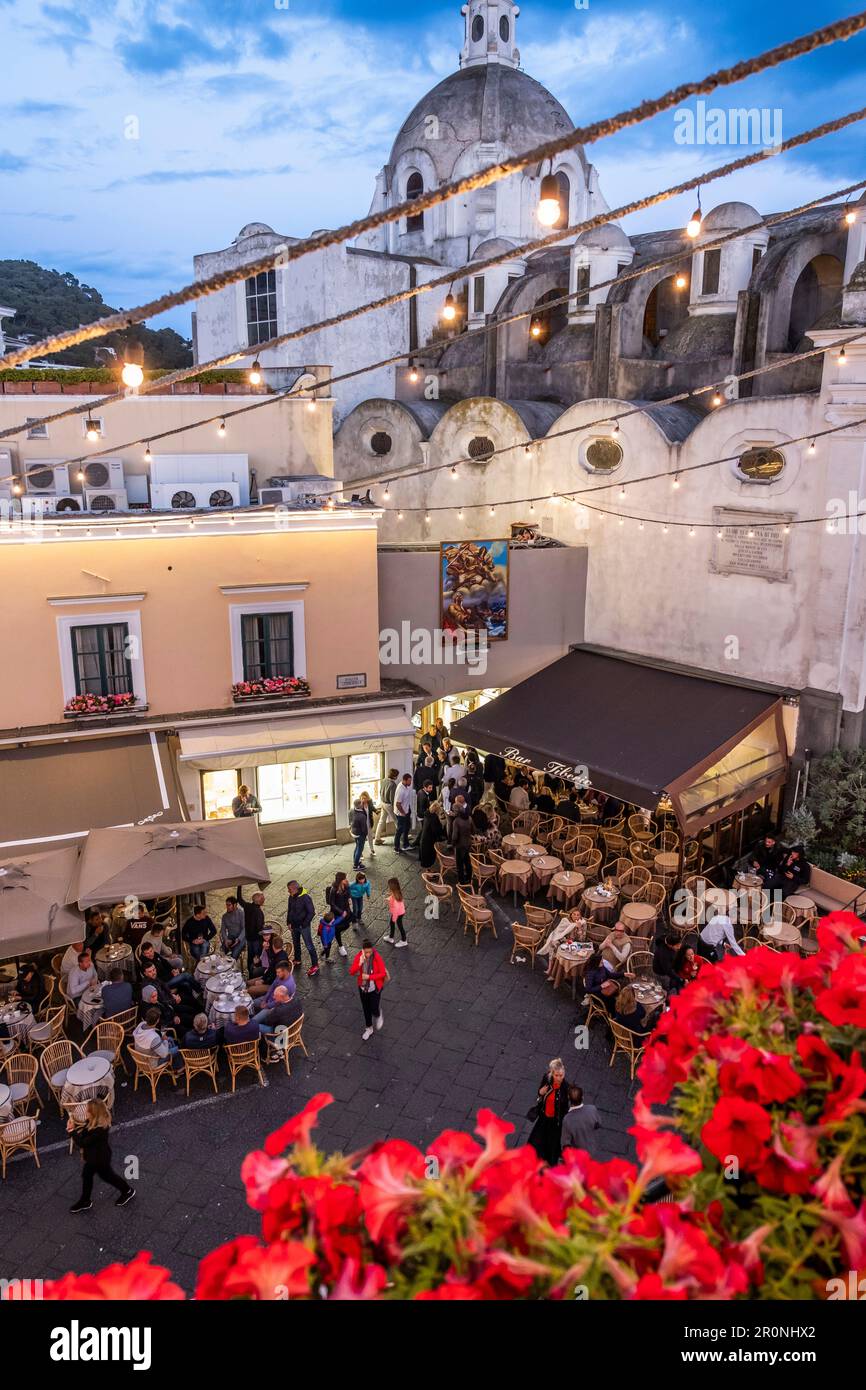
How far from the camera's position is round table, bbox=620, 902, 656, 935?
13.4 meters

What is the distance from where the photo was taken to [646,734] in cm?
1608

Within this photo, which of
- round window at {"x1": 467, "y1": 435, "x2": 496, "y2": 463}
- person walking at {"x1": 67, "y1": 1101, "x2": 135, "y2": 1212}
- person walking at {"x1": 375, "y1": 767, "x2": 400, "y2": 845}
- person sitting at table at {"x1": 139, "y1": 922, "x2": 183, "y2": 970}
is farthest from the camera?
round window at {"x1": 467, "y1": 435, "x2": 496, "y2": 463}

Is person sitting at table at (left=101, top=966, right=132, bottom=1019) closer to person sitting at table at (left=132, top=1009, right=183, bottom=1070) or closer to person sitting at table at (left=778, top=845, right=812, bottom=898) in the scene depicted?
person sitting at table at (left=132, top=1009, right=183, bottom=1070)

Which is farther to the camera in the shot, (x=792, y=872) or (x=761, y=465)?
(x=761, y=465)

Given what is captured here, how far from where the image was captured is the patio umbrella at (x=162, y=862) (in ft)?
37.7

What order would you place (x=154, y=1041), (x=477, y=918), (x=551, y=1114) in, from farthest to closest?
(x=477, y=918) < (x=154, y=1041) < (x=551, y=1114)

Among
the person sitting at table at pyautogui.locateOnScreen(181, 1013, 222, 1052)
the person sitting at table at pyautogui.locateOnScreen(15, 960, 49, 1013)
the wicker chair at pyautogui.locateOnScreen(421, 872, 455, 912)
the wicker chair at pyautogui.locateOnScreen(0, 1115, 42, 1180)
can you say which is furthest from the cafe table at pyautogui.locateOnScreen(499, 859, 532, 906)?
the wicker chair at pyautogui.locateOnScreen(0, 1115, 42, 1180)

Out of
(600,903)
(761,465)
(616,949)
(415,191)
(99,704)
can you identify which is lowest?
(600,903)

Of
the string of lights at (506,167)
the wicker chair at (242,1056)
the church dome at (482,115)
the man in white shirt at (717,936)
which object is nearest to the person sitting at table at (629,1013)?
the man in white shirt at (717,936)

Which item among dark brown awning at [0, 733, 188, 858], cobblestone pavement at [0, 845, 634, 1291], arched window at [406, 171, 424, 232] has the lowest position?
cobblestone pavement at [0, 845, 634, 1291]

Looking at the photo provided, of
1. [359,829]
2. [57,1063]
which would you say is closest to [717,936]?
[359,829]

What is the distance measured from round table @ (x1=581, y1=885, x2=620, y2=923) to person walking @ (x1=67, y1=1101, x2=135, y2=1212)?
742 centimetres

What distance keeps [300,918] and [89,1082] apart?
3708 millimetres

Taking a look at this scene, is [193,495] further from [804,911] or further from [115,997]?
[804,911]
